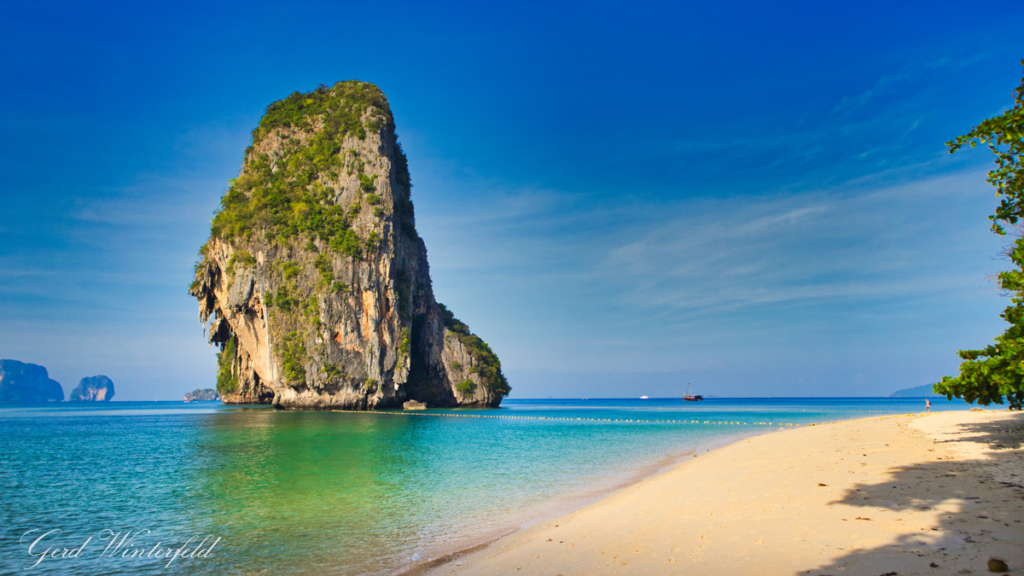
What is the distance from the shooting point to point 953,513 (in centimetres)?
637

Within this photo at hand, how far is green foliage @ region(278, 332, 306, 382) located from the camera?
197ft

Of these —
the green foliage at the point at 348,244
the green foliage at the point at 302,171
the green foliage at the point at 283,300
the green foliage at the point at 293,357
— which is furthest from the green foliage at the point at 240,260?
the green foliage at the point at 293,357

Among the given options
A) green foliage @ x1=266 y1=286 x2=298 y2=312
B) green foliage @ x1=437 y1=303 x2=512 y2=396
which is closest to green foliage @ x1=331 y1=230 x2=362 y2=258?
green foliage @ x1=266 y1=286 x2=298 y2=312

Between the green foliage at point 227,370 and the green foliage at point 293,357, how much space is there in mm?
27265

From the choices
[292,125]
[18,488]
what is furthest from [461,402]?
[18,488]

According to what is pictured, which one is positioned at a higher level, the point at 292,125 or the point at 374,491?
the point at 292,125

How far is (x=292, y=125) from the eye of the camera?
2995 inches

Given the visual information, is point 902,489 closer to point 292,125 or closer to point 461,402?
point 461,402

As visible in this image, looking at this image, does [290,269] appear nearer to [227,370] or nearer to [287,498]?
[227,370]

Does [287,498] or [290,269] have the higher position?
[290,269]

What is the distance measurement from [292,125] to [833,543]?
84.2m

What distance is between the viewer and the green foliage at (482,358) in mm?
76938

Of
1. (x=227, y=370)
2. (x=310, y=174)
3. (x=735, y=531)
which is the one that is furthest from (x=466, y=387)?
(x=735, y=531)

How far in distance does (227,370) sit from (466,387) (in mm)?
43475
